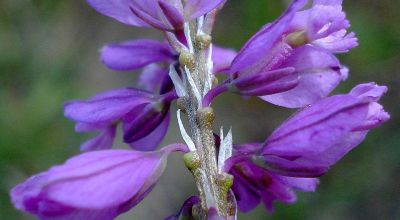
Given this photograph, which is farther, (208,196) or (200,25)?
(200,25)

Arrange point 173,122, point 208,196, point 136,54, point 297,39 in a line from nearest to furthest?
point 208,196 < point 297,39 < point 136,54 < point 173,122

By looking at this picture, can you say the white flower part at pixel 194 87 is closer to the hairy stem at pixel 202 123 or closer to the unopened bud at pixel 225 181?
the hairy stem at pixel 202 123

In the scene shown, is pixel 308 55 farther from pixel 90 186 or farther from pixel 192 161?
pixel 90 186

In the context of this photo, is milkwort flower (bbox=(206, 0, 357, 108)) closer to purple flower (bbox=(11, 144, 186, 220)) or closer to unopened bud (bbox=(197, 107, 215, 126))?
unopened bud (bbox=(197, 107, 215, 126))

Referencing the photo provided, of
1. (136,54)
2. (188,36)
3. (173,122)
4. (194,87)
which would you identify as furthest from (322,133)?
(173,122)

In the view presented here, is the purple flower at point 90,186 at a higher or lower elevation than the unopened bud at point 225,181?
higher

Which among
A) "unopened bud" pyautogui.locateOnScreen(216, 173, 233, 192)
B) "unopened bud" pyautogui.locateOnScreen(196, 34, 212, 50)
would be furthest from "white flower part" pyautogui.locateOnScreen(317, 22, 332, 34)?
"unopened bud" pyautogui.locateOnScreen(216, 173, 233, 192)

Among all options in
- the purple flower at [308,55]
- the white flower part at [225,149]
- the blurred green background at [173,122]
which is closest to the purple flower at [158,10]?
the purple flower at [308,55]
